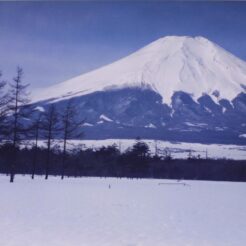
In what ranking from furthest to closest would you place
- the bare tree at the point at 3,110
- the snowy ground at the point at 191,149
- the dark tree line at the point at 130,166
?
the snowy ground at the point at 191,149
the dark tree line at the point at 130,166
the bare tree at the point at 3,110

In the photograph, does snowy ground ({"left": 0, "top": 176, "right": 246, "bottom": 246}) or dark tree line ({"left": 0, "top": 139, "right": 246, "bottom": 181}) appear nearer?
snowy ground ({"left": 0, "top": 176, "right": 246, "bottom": 246})

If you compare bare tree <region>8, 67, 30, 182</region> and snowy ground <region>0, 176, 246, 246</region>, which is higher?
bare tree <region>8, 67, 30, 182</region>

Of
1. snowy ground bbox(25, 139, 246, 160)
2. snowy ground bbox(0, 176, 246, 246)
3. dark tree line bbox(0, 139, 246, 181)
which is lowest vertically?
snowy ground bbox(0, 176, 246, 246)

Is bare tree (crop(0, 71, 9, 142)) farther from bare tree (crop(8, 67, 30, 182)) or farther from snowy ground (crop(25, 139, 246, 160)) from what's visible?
snowy ground (crop(25, 139, 246, 160))

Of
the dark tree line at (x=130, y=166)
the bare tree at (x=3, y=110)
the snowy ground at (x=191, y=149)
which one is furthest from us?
the snowy ground at (x=191, y=149)

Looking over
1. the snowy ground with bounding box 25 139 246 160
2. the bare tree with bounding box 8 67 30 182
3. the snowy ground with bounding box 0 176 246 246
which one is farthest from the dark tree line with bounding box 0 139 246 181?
the snowy ground with bounding box 25 139 246 160

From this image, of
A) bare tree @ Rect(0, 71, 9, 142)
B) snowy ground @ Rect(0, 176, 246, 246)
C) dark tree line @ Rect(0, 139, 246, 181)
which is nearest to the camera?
snowy ground @ Rect(0, 176, 246, 246)

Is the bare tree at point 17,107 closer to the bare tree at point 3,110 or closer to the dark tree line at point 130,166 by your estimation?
the bare tree at point 3,110

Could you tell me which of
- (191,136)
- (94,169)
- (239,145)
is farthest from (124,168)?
(191,136)

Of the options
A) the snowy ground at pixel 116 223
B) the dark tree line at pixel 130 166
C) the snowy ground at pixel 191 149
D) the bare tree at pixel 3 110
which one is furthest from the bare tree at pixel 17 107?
the snowy ground at pixel 191 149

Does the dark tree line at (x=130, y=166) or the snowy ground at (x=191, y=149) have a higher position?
the snowy ground at (x=191, y=149)

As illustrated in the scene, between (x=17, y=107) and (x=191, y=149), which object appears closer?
(x=17, y=107)

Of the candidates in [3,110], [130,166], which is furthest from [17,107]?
[130,166]

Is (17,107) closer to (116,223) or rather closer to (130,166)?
(116,223)
